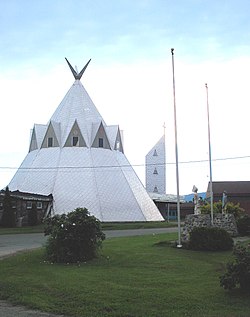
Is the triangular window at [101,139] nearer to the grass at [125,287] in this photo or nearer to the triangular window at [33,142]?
the triangular window at [33,142]

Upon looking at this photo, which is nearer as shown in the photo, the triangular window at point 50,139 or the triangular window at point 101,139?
the triangular window at point 50,139

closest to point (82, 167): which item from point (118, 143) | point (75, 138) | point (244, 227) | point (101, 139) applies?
point (75, 138)

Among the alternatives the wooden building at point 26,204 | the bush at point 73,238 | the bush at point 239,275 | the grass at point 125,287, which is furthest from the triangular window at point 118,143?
the bush at point 239,275

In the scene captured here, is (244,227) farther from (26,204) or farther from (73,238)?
(26,204)

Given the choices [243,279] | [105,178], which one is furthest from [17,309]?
[105,178]

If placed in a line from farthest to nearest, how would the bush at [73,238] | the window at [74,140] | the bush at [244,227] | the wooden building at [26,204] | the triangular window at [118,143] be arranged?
the triangular window at [118,143] → the window at [74,140] → the wooden building at [26,204] → the bush at [244,227] → the bush at [73,238]

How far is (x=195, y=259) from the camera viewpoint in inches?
578

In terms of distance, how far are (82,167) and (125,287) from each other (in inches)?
1673

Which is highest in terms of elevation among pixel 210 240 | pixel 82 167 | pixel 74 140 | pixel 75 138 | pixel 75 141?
pixel 75 138

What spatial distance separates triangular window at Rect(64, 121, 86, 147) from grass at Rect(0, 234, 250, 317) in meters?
39.6

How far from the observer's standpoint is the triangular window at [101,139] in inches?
2165

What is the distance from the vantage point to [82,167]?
5194 cm

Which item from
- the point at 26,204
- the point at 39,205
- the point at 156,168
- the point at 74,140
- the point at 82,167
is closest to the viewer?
the point at 26,204

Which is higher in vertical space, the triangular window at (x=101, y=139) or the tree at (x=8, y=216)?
the triangular window at (x=101, y=139)
